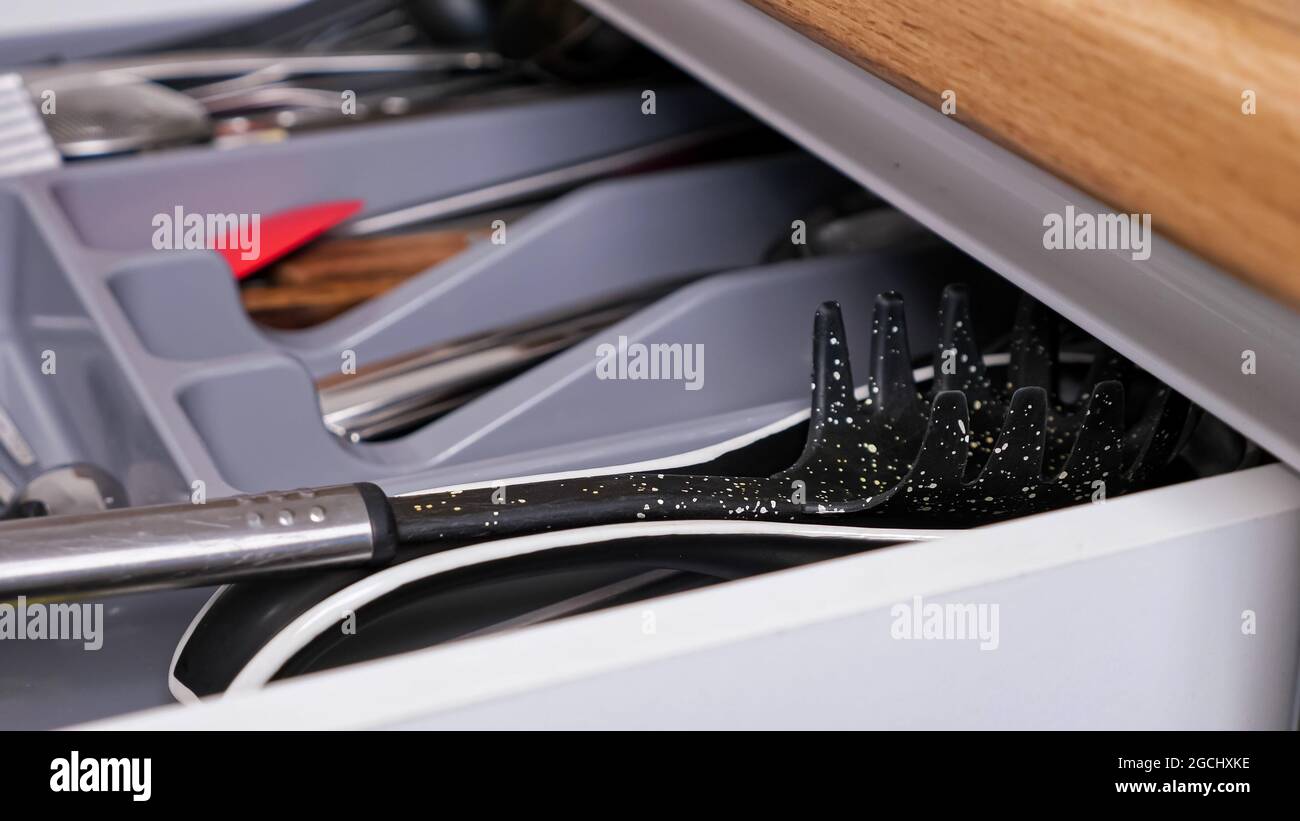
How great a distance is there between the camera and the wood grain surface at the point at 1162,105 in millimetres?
216

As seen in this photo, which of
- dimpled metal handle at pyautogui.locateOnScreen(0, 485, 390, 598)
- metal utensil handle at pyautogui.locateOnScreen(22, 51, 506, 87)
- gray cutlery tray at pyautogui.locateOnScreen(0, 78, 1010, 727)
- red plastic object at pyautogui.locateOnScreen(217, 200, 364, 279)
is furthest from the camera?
metal utensil handle at pyautogui.locateOnScreen(22, 51, 506, 87)

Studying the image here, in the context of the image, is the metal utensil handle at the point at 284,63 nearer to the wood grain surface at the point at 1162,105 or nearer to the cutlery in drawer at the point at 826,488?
the cutlery in drawer at the point at 826,488

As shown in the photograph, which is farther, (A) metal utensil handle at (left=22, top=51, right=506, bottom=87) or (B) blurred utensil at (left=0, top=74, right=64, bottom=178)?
(A) metal utensil handle at (left=22, top=51, right=506, bottom=87)

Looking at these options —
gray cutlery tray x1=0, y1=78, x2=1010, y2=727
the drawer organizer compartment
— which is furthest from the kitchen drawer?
gray cutlery tray x1=0, y1=78, x2=1010, y2=727

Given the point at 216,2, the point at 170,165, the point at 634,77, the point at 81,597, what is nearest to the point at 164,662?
the point at 81,597

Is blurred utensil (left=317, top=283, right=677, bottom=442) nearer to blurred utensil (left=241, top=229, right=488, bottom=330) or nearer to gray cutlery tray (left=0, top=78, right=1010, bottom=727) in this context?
gray cutlery tray (left=0, top=78, right=1010, bottom=727)

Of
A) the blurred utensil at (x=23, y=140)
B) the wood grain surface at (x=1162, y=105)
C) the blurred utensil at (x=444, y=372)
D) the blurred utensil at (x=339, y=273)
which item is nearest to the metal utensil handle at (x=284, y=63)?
the blurred utensil at (x=23, y=140)

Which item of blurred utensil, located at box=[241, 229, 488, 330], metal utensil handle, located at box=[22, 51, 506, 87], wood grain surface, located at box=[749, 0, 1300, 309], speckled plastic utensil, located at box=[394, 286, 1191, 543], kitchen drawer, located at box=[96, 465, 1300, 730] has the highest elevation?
metal utensil handle, located at box=[22, 51, 506, 87]

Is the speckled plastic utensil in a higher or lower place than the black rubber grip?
higher

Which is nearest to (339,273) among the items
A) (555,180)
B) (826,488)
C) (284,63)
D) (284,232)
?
(284,232)

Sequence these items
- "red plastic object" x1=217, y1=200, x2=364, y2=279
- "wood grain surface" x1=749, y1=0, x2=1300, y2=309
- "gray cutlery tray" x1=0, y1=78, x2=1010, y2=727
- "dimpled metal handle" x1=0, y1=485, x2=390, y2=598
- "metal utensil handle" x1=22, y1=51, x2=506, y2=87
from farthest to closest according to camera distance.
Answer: "metal utensil handle" x1=22, y1=51, x2=506, y2=87, "red plastic object" x1=217, y1=200, x2=364, y2=279, "gray cutlery tray" x1=0, y1=78, x2=1010, y2=727, "dimpled metal handle" x1=0, y1=485, x2=390, y2=598, "wood grain surface" x1=749, y1=0, x2=1300, y2=309

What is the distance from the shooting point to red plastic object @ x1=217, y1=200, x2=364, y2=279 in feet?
2.35

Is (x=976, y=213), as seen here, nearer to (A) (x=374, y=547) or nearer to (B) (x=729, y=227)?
(A) (x=374, y=547)

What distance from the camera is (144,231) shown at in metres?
0.71
